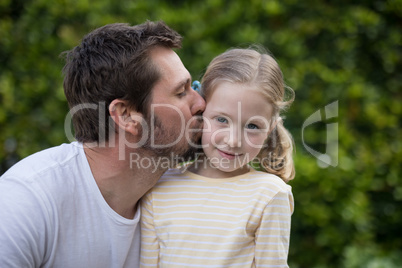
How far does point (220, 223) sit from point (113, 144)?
0.67 m

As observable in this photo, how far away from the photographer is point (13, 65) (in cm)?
396

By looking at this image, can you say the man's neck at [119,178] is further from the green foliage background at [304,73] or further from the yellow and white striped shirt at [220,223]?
the green foliage background at [304,73]

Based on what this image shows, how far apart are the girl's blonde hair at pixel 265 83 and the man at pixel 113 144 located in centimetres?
17

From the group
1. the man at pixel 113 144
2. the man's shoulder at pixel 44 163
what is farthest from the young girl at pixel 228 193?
the man's shoulder at pixel 44 163

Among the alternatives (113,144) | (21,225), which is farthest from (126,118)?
(21,225)

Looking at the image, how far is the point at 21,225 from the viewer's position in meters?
2.04

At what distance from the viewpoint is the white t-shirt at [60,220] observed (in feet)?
6.72

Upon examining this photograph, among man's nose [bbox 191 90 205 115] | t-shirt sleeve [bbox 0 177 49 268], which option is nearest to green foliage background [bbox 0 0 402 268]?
man's nose [bbox 191 90 205 115]

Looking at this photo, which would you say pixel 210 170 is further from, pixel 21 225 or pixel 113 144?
pixel 21 225

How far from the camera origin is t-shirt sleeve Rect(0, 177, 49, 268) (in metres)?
2.02

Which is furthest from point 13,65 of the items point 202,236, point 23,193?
point 202,236

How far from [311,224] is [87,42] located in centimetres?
221

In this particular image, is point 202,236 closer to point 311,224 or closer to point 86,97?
point 86,97

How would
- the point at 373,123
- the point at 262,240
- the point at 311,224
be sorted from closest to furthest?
the point at 262,240, the point at 311,224, the point at 373,123
